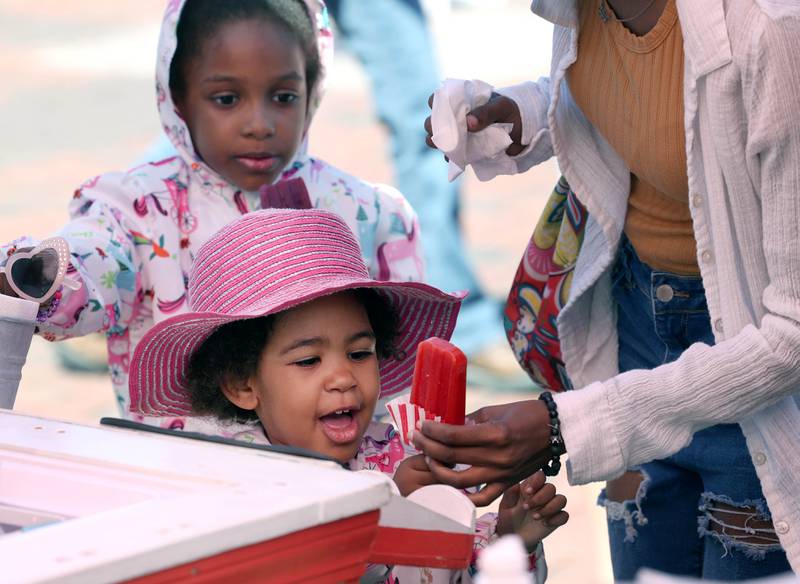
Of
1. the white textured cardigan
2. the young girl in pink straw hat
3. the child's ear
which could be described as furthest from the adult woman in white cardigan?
the child's ear

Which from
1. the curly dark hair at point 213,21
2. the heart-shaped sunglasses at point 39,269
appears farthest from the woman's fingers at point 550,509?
the curly dark hair at point 213,21

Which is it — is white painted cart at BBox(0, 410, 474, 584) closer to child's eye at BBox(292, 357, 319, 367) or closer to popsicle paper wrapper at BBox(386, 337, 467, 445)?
popsicle paper wrapper at BBox(386, 337, 467, 445)

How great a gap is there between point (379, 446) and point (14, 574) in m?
1.33

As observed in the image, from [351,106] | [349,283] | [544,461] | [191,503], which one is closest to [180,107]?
[349,283]

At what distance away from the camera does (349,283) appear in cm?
215

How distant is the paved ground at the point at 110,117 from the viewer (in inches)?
260

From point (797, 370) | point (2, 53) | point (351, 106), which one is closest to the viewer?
point (797, 370)

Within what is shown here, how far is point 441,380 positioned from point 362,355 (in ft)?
1.36

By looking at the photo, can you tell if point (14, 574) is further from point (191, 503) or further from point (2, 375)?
point (2, 375)

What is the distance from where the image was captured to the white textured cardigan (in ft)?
6.17

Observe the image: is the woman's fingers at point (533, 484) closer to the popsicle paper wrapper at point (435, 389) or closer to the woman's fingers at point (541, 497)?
the woman's fingers at point (541, 497)

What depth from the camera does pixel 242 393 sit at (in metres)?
2.30

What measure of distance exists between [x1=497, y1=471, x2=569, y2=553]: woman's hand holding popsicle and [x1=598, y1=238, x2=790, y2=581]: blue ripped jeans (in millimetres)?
398

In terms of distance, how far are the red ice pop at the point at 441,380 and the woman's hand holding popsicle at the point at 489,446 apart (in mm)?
32
